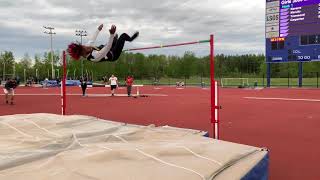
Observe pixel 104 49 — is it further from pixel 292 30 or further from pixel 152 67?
pixel 152 67

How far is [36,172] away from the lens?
340cm

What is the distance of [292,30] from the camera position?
23.8 meters

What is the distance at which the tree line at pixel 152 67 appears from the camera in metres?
47.6

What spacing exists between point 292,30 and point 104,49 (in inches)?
740

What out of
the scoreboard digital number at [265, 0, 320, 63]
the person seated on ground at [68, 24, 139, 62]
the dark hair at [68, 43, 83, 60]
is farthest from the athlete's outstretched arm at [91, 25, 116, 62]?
the scoreboard digital number at [265, 0, 320, 63]

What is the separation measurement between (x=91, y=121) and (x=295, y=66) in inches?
2523

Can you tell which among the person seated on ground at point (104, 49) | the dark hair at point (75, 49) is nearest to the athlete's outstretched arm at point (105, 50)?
the person seated on ground at point (104, 49)

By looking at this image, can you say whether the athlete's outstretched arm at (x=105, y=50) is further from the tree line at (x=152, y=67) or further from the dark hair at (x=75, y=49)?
the tree line at (x=152, y=67)

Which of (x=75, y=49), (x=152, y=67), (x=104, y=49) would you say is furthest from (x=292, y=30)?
(x=152, y=67)

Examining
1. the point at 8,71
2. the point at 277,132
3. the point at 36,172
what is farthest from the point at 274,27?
the point at 8,71

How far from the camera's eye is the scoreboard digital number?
74.8 ft

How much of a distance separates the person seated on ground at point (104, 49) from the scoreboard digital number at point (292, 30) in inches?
709

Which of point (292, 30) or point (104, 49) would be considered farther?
point (292, 30)

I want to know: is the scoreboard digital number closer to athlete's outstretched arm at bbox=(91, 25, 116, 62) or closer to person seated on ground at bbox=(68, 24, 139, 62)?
person seated on ground at bbox=(68, 24, 139, 62)
